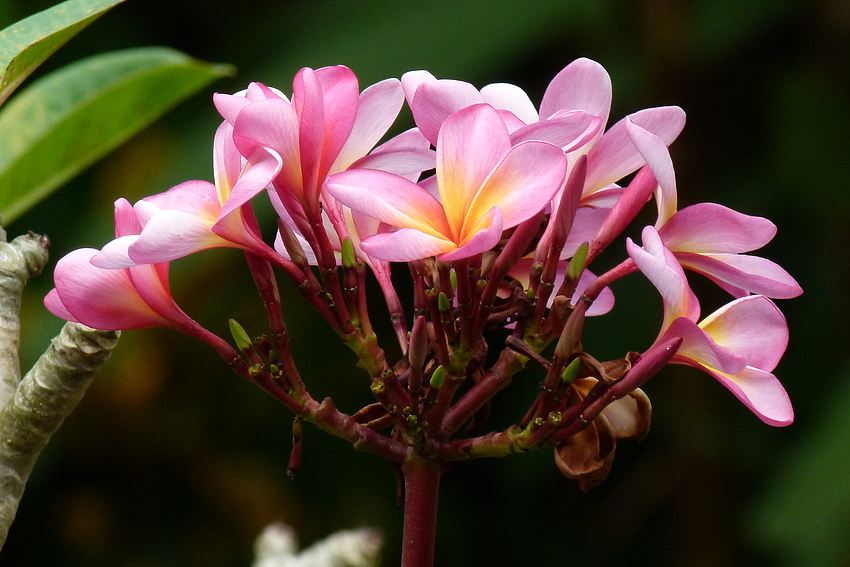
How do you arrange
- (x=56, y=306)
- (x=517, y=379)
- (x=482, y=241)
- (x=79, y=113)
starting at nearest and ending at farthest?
1. (x=482, y=241)
2. (x=56, y=306)
3. (x=79, y=113)
4. (x=517, y=379)

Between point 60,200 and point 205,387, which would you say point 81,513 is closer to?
point 205,387

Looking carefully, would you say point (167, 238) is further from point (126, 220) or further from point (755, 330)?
point (755, 330)

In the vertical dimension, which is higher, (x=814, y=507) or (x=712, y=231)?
(x=712, y=231)

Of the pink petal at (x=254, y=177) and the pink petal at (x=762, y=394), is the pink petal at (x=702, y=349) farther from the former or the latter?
the pink petal at (x=254, y=177)

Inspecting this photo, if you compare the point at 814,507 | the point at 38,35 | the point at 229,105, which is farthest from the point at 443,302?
the point at 814,507

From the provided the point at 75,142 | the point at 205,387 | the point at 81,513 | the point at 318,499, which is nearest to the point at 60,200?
the point at 205,387
